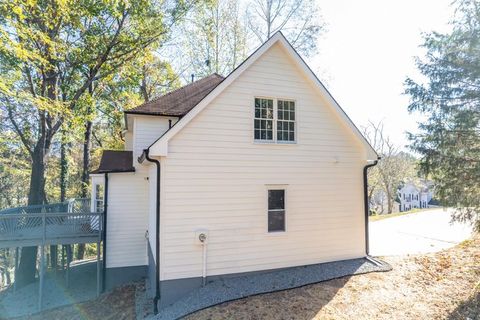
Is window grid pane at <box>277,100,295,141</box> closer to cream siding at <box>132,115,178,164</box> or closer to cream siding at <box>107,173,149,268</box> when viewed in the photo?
cream siding at <box>132,115,178,164</box>

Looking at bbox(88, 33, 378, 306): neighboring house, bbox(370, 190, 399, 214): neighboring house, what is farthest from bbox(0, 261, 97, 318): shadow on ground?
bbox(370, 190, 399, 214): neighboring house

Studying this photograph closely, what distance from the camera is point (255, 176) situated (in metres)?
8.99

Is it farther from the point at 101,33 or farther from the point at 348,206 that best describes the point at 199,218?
the point at 101,33

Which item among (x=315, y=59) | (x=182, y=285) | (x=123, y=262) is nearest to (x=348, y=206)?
(x=182, y=285)

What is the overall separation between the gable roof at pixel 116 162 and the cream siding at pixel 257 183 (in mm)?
4720

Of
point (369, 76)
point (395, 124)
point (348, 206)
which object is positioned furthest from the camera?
point (395, 124)

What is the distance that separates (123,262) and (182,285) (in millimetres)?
5155

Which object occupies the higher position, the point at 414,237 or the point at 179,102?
the point at 179,102

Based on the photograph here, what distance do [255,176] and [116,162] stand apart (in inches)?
268

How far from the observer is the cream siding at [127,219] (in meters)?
11.8

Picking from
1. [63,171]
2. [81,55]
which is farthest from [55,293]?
[81,55]

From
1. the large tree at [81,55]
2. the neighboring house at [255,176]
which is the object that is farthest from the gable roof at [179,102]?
the large tree at [81,55]

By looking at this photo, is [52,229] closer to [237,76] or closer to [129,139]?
[129,139]

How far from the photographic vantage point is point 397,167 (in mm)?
35156
